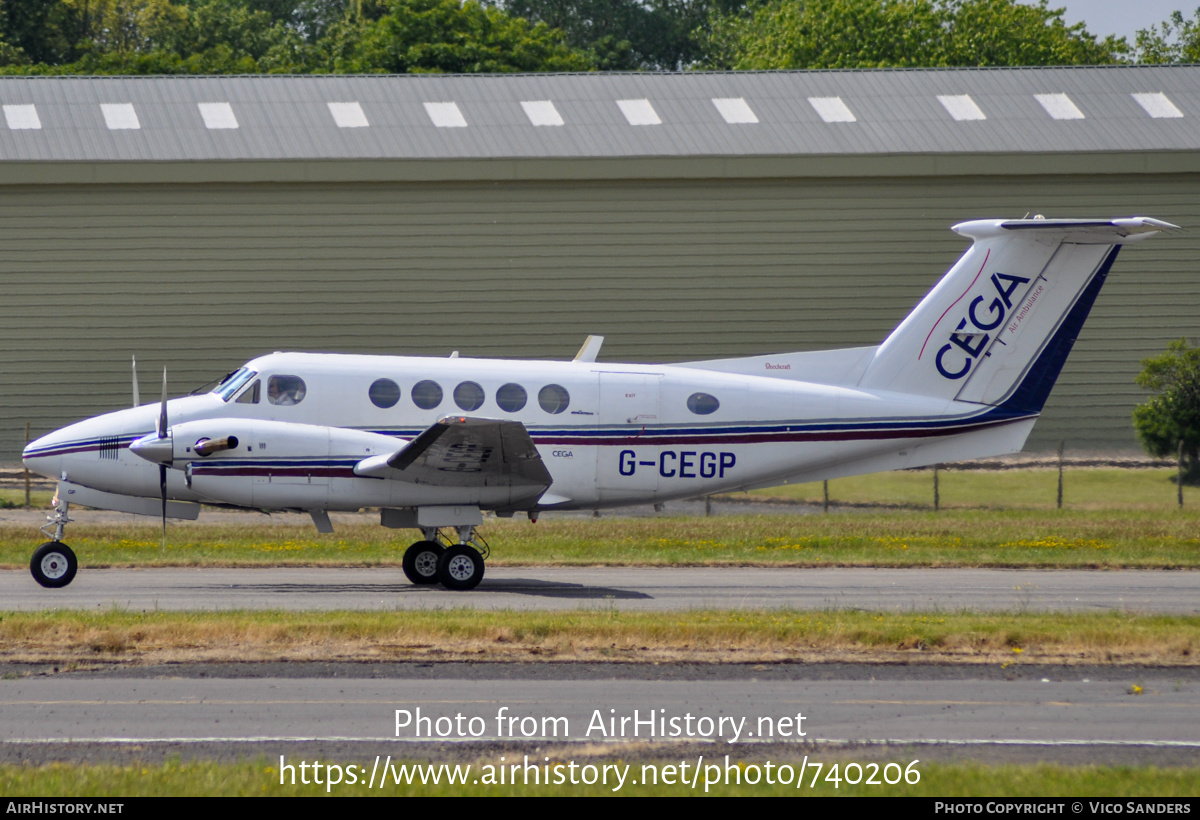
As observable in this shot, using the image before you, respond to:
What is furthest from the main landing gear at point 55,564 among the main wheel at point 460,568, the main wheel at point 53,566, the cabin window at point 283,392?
the main wheel at point 460,568

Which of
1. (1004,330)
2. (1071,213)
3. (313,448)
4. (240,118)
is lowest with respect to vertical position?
(313,448)

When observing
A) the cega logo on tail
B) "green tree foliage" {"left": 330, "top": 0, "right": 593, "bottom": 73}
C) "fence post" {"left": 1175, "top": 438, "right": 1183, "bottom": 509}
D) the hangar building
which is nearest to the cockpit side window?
the cega logo on tail

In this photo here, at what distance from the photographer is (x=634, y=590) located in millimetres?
16641

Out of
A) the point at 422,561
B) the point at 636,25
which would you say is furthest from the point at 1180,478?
the point at 636,25

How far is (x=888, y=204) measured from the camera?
30.4 m

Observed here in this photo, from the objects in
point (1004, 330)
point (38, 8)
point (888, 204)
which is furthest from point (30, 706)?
point (38, 8)

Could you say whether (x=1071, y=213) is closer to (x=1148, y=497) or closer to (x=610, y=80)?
(x=1148, y=497)

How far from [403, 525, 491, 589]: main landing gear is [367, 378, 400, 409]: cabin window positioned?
1.77m

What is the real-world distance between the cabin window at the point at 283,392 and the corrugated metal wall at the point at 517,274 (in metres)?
13.2

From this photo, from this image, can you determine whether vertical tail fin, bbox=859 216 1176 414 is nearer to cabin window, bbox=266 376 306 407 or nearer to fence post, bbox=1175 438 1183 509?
cabin window, bbox=266 376 306 407

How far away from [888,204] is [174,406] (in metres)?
19.2

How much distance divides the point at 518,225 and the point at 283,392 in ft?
46.1

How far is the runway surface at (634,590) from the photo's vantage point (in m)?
15.0

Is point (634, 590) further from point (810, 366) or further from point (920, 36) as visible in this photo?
point (920, 36)
